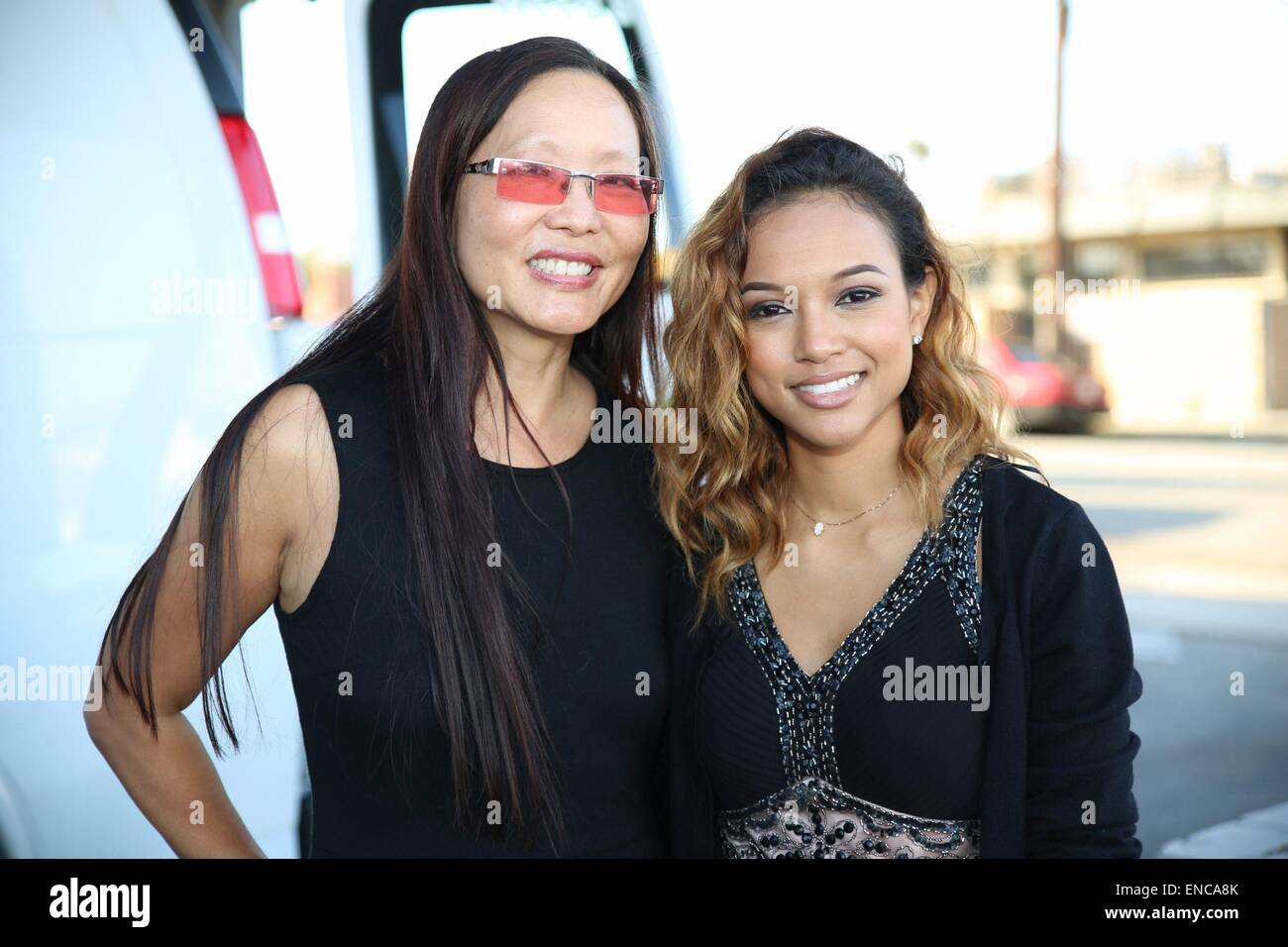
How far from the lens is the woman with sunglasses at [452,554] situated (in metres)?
1.89

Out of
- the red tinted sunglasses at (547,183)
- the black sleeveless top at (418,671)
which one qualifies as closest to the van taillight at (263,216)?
the black sleeveless top at (418,671)

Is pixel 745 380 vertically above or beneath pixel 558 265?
beneath

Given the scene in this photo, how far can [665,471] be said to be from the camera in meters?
2.27

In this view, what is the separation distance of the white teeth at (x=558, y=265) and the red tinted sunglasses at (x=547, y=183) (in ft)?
0.33

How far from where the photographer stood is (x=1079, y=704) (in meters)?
1.94

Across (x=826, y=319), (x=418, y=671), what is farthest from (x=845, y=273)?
(x=418, y=671)

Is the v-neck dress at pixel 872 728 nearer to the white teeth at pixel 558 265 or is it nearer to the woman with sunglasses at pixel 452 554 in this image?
the woman with sunglasses at pixel 452 554

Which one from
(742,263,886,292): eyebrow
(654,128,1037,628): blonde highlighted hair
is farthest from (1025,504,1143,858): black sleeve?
(742,263,886,292): eyebrow

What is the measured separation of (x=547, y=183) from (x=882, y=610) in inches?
38.3

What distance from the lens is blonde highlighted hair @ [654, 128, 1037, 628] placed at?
7.40 feet

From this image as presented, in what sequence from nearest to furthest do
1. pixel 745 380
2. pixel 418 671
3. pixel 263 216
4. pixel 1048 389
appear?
pixel 418 671 < pixel 745 380 < pixel 263 216 < pixel 1048 389

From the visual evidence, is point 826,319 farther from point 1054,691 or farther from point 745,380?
point 1054,691
